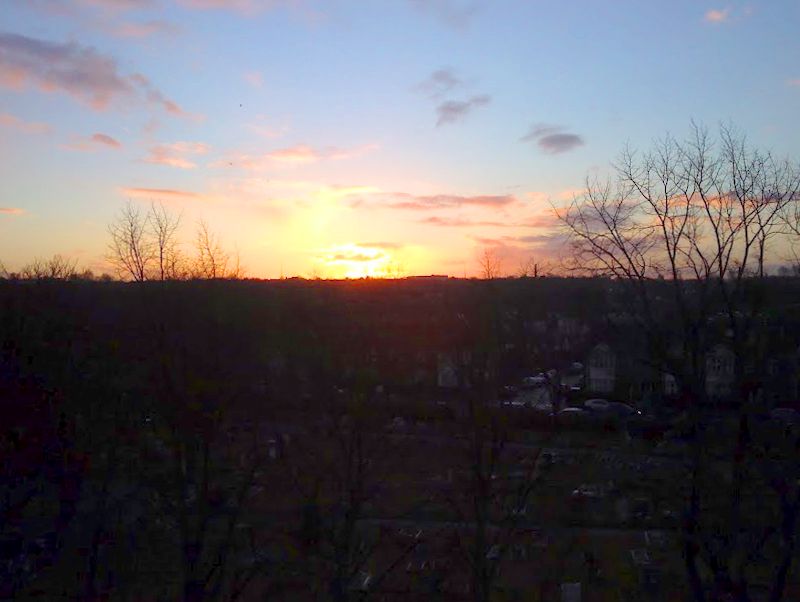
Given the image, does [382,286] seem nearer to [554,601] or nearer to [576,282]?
[554,601]

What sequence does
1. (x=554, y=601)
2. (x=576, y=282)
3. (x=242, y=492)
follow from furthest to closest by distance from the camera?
(x=554, y=601)
(x=576, y=282)
(x=242, y=492)

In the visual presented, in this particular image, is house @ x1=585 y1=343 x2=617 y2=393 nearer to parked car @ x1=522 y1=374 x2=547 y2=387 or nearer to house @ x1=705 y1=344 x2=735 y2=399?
parked car @ x1=522 y1=374 x2=547 y2=387

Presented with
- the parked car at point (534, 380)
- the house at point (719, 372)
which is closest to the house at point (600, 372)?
the parked car at point (534, 380)

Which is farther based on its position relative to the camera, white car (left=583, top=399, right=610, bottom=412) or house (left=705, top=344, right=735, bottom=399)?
white car (left=583, top=399, right=610, bottom=412)

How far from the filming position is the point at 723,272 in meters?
5.52

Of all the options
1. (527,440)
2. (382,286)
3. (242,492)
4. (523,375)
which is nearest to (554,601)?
(527,440)

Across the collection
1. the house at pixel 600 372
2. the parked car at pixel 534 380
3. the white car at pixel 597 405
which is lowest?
the white car at pixel 597 405

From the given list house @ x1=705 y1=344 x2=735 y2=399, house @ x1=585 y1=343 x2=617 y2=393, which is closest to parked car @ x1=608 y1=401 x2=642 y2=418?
house @ x1=585 y1=343 x2=617 y2=393

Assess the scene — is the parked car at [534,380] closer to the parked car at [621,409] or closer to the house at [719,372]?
the house at [719,372]

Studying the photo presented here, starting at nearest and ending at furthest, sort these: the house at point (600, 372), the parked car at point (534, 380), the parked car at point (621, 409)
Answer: the parked car at point (534, 380) → the house at point (600, 372) → the parked car at point (621, 409)

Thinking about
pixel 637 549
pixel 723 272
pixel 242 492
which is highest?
pixel 723 272

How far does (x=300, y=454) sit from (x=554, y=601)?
10.7ft

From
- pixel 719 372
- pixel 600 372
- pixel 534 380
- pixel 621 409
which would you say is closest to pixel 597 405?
pixel 621 409

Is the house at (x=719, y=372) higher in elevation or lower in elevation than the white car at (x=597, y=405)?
higher
